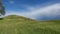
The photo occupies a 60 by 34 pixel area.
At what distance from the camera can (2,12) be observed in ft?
153

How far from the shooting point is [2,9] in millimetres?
46938

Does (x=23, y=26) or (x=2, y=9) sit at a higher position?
(x=2, y=9)

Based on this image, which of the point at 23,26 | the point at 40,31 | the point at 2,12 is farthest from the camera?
the point at 2,12

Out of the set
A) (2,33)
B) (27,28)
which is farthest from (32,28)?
(2,33)

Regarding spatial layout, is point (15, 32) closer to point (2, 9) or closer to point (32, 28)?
point (32, 28)

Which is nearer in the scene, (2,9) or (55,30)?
(55,30)

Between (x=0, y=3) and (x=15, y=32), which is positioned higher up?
(x=0, y=3)

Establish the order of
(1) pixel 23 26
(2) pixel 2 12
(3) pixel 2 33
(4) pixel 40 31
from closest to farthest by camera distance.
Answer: (3) pixel 2 33
(4) pixel 40 31
(1) pixel 23 26
(2) pixel 2 12

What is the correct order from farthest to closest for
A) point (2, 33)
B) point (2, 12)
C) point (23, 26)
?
point (2, 12) < point (23, 26) < point (2, 33)

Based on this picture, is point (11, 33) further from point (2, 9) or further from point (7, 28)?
Result: point (2, 9)

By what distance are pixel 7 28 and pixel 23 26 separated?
11.6ft

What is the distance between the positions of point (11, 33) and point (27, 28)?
4385 millimetres

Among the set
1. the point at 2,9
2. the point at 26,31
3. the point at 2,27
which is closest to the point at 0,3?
the point at 2,9

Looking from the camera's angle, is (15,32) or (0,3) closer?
(15,32)
